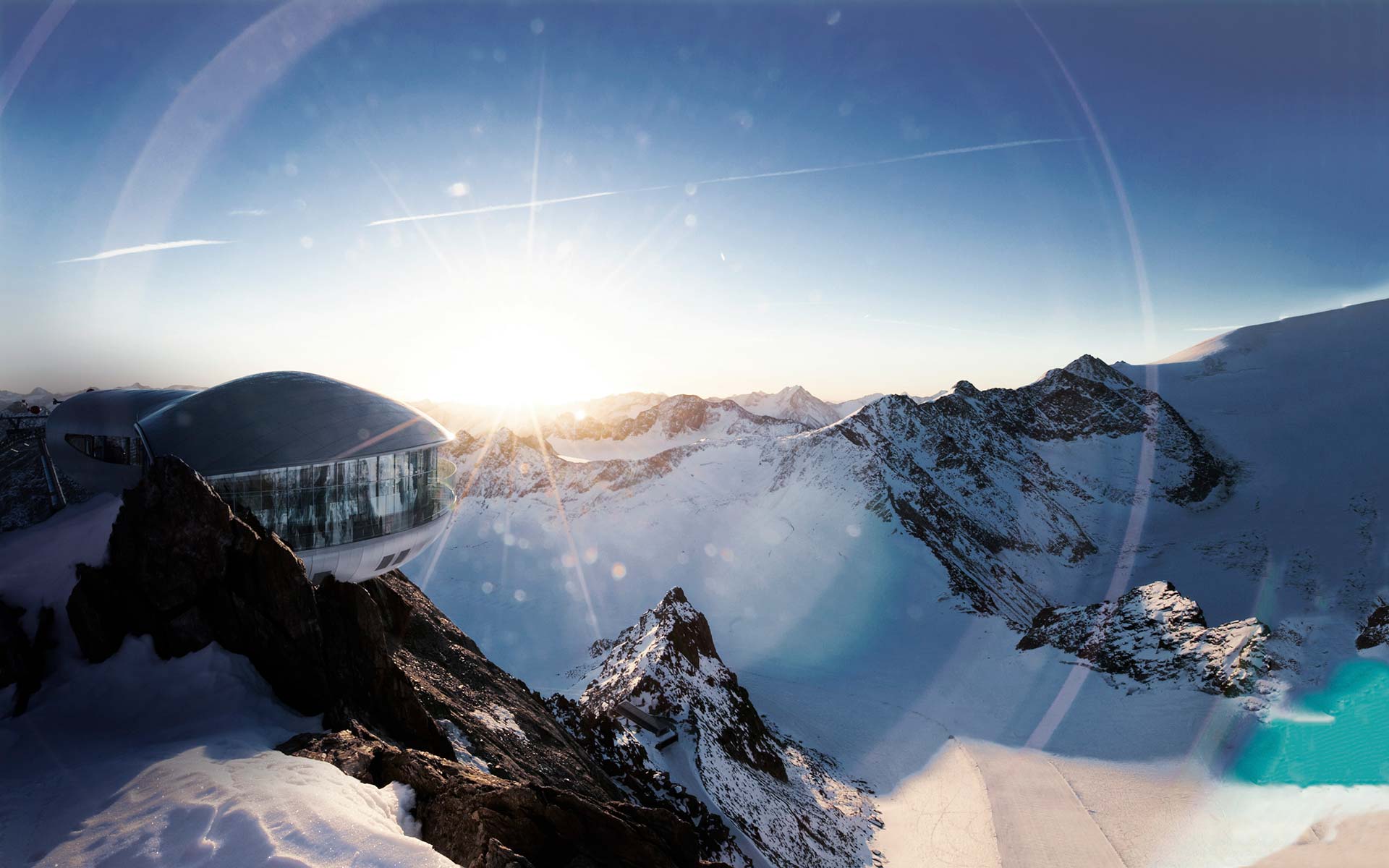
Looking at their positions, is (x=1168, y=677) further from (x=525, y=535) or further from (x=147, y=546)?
(x=525, y=535)

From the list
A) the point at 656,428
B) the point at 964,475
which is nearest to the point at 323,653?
the point at 964,475

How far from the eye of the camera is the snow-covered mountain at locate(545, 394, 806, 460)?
14812cm

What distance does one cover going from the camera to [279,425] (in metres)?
14.3

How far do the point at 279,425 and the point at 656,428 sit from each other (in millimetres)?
145991

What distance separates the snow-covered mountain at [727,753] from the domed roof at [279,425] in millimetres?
13822

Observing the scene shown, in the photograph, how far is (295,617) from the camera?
35.2 feet

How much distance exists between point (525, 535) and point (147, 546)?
63.7m

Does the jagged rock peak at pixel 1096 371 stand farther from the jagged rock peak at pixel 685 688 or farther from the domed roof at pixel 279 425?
the domed roof at pixel 279 425

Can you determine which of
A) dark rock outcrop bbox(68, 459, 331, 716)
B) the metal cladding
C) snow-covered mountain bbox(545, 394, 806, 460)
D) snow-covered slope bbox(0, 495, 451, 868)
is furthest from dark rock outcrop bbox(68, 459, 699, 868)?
snow-covered mountain bbox(545, 394, 806, 460)

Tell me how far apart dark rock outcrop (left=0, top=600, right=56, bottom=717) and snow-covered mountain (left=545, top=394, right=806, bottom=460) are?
435 feet

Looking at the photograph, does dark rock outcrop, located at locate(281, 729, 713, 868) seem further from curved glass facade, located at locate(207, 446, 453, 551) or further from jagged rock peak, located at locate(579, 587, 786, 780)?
jagged rock peak, located at locate(579, 587, 786, 780)

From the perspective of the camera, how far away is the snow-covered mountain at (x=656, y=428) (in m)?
148

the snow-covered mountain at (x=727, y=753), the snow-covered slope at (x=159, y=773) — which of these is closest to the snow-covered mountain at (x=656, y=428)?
the snow-covered mountain at (x=727, y=753)

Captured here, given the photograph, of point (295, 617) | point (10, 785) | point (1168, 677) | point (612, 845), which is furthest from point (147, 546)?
point (1168, 677)
